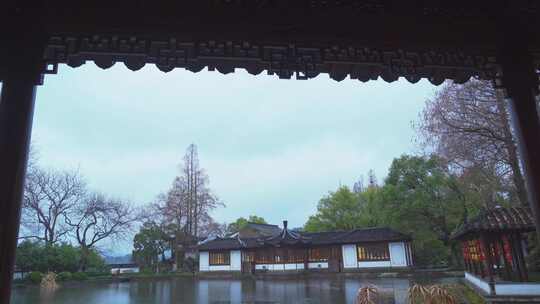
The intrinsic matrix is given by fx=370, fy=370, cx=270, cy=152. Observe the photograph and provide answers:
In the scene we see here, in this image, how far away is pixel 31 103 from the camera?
2516 mm

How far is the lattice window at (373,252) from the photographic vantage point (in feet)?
83.2

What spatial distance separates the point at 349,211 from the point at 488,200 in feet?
56.2

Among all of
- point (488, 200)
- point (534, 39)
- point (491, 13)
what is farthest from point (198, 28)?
point (488, 200)

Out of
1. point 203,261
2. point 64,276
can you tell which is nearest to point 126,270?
point 203,261

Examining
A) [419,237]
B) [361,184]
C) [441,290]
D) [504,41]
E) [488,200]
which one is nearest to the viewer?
[504,41]

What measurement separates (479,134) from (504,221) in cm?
378

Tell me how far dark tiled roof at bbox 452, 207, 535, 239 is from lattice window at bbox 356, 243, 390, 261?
48.5 feet

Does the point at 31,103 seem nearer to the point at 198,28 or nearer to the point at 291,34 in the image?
the point at 198,28

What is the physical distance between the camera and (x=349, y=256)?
2658 centimetres

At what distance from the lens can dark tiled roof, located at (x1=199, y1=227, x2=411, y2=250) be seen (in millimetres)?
25281

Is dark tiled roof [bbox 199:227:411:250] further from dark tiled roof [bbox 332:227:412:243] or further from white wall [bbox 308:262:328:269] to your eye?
white wall [bbox 308:262:328:269]

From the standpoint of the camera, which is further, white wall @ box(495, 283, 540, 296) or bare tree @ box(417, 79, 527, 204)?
bare tree @ box(417, 79, 527, 204)

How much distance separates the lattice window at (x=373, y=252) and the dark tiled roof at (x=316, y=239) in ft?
1.97

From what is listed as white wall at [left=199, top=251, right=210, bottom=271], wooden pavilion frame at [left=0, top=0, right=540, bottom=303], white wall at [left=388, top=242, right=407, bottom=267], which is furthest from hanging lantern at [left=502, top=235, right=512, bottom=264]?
white wall at [left=199, top=251, right=210, bottom=271]
